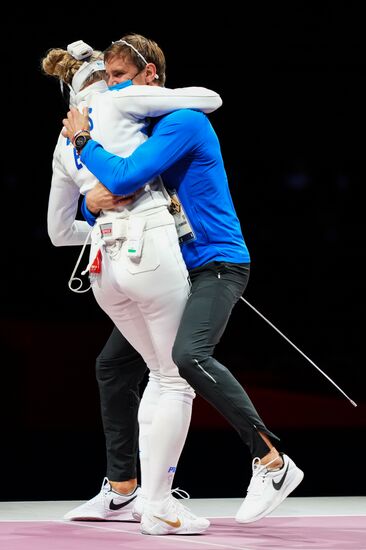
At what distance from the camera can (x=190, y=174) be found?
2770 mm

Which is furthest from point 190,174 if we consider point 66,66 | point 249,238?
point 249,238

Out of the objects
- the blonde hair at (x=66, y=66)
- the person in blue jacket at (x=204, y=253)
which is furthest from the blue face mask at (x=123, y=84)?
the blonde hair at (x=66, y=66)

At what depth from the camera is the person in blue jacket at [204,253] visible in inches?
104

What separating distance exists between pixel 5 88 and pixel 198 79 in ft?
3.01

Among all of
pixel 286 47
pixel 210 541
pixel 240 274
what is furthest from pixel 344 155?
pixel 210 541

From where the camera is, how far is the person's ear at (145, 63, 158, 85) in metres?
2.82

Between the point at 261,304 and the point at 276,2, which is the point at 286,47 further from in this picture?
the point at 261,304

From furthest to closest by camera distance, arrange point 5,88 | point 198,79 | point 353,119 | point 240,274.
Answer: point 353,119, point 198,79, point 5,88, point 240,274

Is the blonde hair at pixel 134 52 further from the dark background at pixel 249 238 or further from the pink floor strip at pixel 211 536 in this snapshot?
the dark background at pixel 249 238

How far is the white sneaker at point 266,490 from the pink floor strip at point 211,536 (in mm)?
70

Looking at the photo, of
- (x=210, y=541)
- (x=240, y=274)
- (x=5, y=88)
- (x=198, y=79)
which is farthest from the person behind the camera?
(x=198, y=79)

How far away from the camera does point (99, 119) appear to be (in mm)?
2758

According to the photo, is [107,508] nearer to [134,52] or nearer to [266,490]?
[266,490]

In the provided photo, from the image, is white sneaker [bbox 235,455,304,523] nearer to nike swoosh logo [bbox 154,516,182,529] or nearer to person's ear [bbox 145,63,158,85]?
nike swoosh logo [bbox 154,516,182,529]
